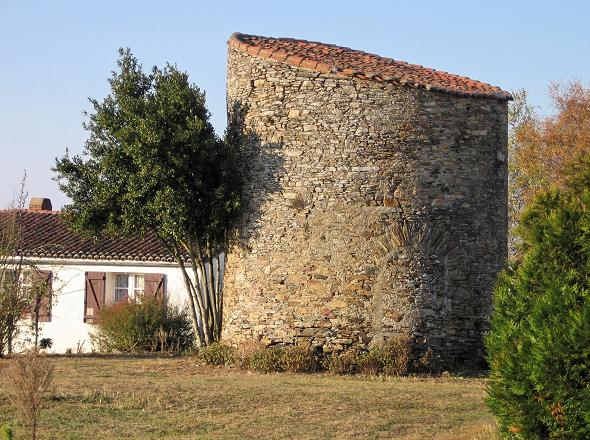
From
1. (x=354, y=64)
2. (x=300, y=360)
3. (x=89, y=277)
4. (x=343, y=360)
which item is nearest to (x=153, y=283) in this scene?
(x=89, y=277)

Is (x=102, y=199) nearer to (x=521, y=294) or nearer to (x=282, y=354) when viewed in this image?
(x=282, y=354)

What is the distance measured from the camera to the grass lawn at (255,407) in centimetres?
1108

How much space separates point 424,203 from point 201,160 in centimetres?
380

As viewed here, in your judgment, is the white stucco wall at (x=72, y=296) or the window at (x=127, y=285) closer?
the white stucco wall at (x=72, y=296)

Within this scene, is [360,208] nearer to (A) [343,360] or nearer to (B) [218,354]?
(A) [343,360]

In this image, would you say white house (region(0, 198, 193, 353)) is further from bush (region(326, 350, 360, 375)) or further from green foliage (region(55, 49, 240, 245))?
bush (region(326, 350, 360, 375))

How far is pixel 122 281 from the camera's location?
2819 cm

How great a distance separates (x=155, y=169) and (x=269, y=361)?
144 inches

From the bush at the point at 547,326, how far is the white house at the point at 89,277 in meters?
18.3

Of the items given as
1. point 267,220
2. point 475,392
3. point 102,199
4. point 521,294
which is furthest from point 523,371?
point 102,199

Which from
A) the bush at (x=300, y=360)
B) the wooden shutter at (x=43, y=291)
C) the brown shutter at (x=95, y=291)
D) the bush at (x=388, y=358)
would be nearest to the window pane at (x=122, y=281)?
the brown shutter at (x=95, y=291)

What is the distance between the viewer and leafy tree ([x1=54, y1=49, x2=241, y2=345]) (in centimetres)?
1692

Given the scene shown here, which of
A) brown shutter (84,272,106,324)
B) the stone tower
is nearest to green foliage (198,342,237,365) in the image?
the stone tower

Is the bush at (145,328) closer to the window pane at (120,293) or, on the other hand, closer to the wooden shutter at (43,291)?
the wooden shutter at (43,291)
